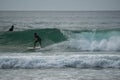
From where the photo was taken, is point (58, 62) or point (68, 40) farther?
point (68, 40)

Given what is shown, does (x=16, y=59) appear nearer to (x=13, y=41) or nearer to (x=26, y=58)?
(x=26, y=58)

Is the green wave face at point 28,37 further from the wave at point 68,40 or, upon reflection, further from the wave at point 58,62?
the wave at point 58,62

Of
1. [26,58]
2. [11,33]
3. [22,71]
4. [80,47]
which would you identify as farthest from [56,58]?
[11,33]

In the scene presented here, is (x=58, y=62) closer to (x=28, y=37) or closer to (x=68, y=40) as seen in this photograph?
(x=68, y=40)

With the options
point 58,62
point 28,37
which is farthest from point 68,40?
point 58,62

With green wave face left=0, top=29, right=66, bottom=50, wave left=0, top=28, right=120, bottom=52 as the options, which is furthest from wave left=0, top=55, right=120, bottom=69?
green wave face left=0, top=29, right=66, bottom=50

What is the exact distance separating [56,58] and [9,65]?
2.24 metres

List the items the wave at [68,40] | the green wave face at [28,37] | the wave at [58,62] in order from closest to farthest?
the wave at [58,62] < the wave at [68,40] < the green wave face at [28,37]

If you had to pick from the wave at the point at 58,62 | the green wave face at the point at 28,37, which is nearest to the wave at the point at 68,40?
the green wave face at the point at 28,37

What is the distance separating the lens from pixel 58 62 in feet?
43.5

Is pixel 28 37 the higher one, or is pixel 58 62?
pixel 28 37

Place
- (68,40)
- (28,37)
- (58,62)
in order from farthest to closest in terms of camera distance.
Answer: (28,37)
(68,40)
(58,62)

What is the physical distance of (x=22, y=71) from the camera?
12023 mm

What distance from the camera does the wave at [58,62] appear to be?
13.1m
